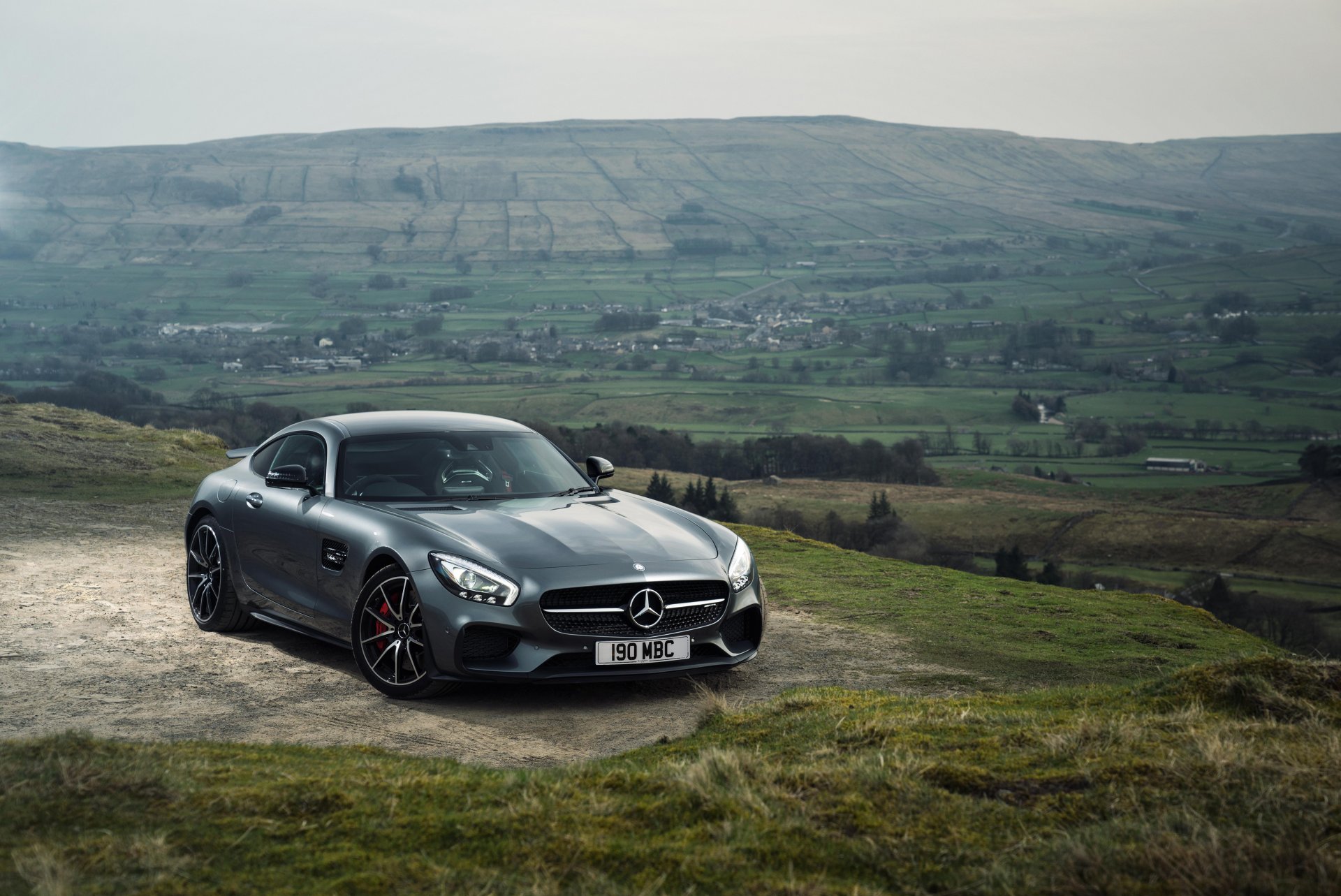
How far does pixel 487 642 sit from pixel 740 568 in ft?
6.04

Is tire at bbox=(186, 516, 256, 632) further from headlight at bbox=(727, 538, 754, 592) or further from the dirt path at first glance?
headlight at bbox=(727, 538, 754, 592)

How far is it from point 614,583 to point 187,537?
15.4ft

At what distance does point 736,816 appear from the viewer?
4.12m

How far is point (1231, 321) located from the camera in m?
184

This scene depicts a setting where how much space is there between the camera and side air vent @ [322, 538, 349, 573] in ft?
26.4

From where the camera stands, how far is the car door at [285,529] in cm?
848

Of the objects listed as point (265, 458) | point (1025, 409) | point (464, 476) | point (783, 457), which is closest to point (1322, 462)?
point (1025, 409)

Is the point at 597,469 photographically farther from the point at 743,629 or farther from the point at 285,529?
the point at 285,529

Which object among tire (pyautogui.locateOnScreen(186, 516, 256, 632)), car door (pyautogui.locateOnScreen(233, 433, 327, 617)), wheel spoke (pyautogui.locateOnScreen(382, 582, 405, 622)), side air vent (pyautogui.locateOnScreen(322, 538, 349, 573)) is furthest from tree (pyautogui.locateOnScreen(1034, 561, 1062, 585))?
wheel spoke (pyautogui.locateOnScreen(382, 582, 405, 622))

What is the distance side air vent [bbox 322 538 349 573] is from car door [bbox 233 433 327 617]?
0.10 m

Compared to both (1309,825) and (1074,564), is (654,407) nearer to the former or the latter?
(1074,564)

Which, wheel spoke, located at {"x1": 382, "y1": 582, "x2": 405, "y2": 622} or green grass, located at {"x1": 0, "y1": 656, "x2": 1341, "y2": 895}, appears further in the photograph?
wheel spoke, located at {"x1": 382, "y1": 582, "x2": 405, "y2": 622}

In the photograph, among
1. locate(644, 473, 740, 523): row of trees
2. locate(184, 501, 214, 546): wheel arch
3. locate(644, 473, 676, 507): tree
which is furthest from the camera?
locate(644, 473, 740, 523): row of trees

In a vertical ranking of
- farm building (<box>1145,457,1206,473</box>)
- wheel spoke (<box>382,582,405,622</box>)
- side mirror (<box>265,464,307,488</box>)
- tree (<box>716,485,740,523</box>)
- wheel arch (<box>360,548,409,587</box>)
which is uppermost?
side mirror (<box>265,464,307,488</box>)
